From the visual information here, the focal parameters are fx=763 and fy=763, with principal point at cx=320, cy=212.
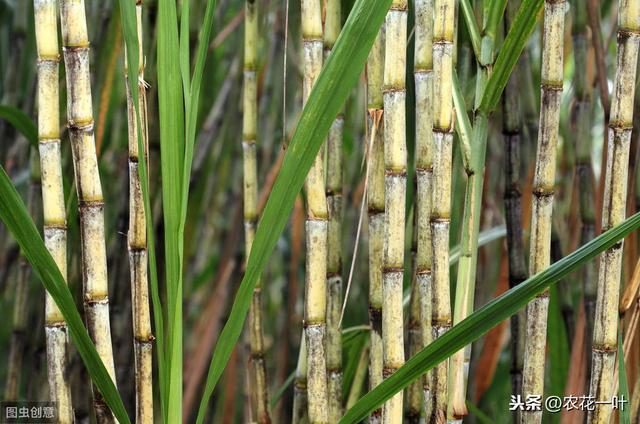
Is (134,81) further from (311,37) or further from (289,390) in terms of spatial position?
(289,390)

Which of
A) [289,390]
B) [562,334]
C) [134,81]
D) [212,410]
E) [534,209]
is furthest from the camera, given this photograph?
[212,410]

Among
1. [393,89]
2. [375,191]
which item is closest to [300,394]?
[375,191]

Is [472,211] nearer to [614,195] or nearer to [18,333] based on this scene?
[614,195]

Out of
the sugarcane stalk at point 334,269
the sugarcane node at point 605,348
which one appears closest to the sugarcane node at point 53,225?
the sugarcane stalk at point 334,269

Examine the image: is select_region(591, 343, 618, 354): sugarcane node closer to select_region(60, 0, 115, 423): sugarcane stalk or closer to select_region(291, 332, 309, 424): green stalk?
select_region(291, 332, 309, 424): green stalk

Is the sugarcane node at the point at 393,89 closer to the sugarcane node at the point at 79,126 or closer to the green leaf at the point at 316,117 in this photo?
the green leaf at the point at 316,117

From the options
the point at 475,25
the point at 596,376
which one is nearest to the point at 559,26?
the point at 475,25
